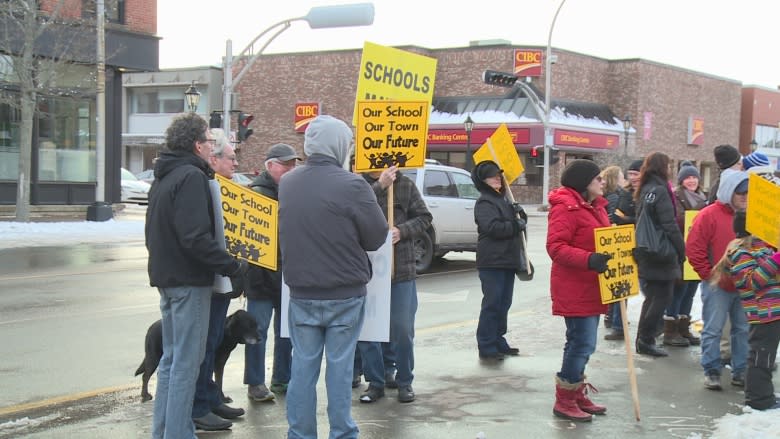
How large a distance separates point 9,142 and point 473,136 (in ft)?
82.2

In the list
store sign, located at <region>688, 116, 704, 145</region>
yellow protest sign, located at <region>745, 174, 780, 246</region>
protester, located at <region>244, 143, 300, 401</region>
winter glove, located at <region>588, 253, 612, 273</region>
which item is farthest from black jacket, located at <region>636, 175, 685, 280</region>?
store sign, located at <region>688, 116, 704, 145</region>

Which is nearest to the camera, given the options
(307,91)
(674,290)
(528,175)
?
(674,290)

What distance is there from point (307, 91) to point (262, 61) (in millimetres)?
3889

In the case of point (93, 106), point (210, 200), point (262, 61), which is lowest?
point (210, 200)

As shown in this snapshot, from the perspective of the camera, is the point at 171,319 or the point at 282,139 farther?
the point at 282,139

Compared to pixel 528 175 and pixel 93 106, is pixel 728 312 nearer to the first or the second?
pixel 93 106

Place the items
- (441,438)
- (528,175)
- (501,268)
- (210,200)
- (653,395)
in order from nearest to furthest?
(210,200) → (441,438) → (653,395) → (501,268) → (528,175)

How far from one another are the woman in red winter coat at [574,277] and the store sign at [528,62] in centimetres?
3958

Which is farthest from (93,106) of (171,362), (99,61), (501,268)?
(171,362)

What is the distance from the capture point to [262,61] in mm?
51000

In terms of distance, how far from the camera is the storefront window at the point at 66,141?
24375 millimetres

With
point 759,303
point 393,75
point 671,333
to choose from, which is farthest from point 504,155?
point 759,303

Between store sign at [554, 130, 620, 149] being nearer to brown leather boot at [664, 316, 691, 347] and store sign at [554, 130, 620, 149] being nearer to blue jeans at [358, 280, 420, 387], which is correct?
brown leather boot at [664, 316, 691, 347]

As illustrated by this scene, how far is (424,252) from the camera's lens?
1448 centimetres
